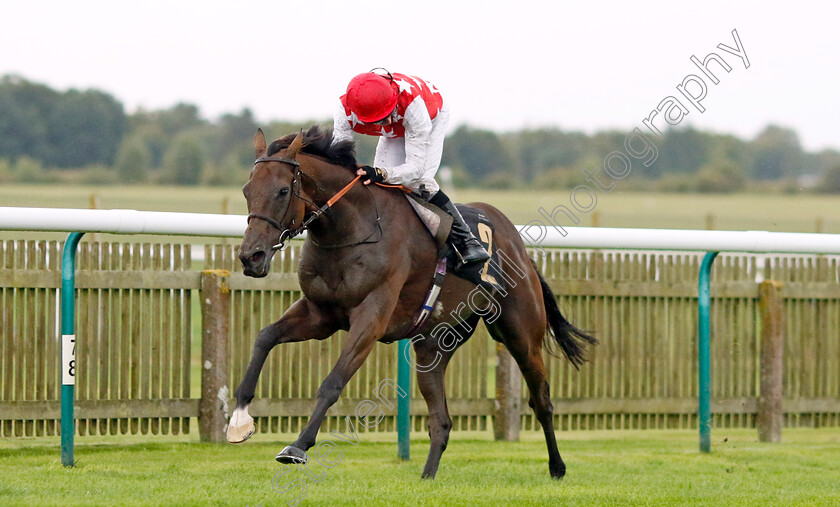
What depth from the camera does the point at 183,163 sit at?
129 feet

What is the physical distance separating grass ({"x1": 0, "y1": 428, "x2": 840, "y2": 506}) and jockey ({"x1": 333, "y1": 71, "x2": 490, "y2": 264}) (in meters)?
1.36

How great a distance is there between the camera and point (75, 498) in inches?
177

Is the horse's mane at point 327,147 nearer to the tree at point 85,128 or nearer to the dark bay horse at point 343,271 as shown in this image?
the dark bay horse at point 343,271

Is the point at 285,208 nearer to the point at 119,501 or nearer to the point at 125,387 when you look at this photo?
the point at 119,501

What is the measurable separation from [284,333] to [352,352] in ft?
1.39

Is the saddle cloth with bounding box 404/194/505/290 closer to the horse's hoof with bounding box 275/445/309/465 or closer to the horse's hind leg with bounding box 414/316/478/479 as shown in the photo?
the horse's hind leg with bounding box 414/316/478/479

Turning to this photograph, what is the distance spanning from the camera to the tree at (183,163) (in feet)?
124

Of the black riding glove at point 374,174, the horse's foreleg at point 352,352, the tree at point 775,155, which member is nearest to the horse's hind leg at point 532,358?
the horse's foreleg at point 352,352

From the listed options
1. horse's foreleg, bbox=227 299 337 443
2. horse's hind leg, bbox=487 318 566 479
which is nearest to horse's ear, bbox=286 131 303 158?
horse's foreleg, bbox=227 299 337 443

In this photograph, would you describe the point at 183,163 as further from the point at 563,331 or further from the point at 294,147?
the point at 294,147

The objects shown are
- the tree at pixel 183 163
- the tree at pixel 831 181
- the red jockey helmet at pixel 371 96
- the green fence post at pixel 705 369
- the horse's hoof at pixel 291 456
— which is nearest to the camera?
the horse's hoof at pixel 291 456

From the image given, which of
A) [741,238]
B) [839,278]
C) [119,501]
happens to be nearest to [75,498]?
[119,501]

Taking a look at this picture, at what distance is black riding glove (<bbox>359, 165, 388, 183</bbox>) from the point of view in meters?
5.16

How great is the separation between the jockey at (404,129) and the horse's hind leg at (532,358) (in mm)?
578
